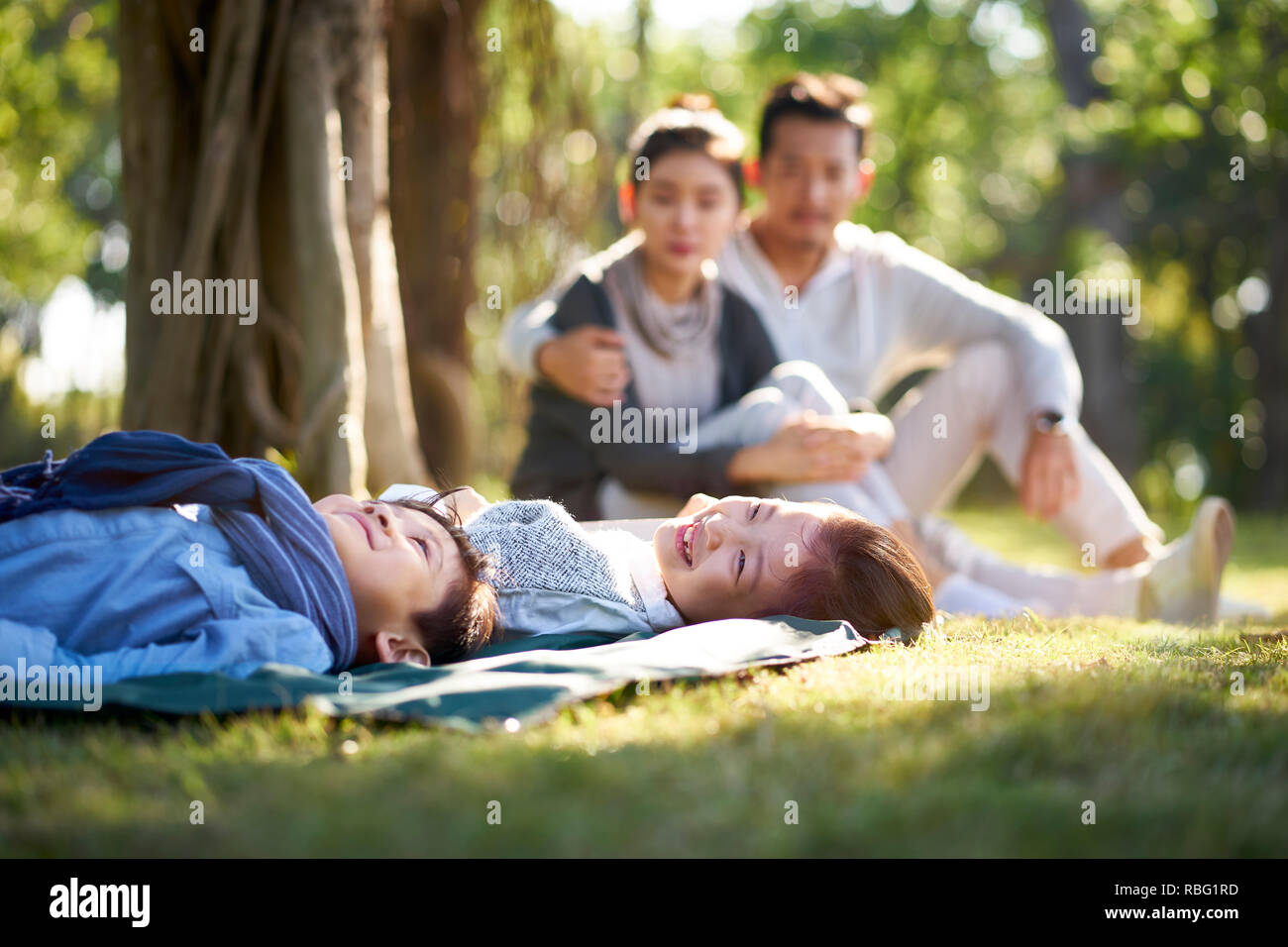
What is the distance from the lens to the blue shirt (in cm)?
179

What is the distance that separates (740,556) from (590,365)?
1523 millimetres

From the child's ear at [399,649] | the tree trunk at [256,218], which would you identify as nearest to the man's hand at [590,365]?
the tree trunk at [256,218]

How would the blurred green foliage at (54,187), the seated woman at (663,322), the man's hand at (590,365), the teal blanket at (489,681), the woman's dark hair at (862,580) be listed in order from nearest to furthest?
the teal blanket at (489,681), the woman's dark hair at (862,580), the man's hand at (590,365), the seated woman at (663,322), the blurred green foliage at (54,187)

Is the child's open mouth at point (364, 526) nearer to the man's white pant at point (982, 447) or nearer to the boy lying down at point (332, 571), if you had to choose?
the boy lying down at point (332, 571)

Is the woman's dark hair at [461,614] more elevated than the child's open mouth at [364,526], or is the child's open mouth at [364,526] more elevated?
the child's open mouth at [364,526]

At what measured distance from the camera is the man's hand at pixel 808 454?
341 cm

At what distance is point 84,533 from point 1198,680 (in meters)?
1.89

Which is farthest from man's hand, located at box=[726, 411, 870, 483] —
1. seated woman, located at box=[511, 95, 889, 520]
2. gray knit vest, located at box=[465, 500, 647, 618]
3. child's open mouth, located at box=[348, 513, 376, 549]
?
child's open mouth, located at box=[348, 513, 376, 549]

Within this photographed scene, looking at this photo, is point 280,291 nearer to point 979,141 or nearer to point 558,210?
point 558,210

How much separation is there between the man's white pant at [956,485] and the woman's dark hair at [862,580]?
89 cm

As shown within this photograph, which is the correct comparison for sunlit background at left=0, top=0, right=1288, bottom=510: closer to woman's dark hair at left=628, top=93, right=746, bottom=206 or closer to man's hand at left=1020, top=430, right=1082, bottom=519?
Result: woman's dark hair at left=628, top=93, right=746, bottom=206

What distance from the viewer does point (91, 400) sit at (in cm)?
1145

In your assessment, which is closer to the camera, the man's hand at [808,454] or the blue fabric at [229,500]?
the blue fabric at [229,500]

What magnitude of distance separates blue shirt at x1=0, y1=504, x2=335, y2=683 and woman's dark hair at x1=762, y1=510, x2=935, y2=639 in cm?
102
